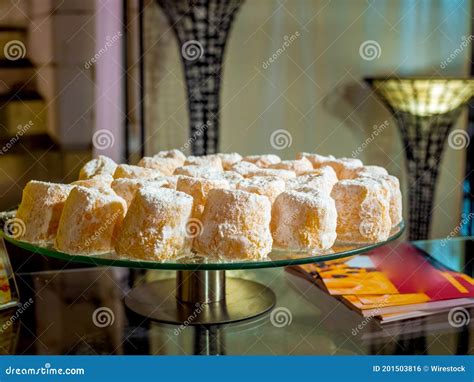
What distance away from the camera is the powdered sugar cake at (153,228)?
1182 millimetres

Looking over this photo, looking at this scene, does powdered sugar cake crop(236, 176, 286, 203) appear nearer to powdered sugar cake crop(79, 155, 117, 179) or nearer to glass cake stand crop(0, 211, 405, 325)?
glass cake stand crop(0, 211, 405, 325)

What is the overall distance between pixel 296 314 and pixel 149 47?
140 centimetres

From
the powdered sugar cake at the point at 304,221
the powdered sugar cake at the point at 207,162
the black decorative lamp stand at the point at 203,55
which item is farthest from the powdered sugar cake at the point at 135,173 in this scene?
the black decorative lamp stand at the point at 203,55

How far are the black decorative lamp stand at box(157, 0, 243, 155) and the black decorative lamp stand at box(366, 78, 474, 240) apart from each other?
794 millimetres

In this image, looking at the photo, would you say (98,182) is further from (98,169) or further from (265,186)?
(265,186)

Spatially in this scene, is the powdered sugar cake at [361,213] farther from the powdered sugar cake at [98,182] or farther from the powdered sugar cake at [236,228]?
the powdered sugar cake at [98,182]

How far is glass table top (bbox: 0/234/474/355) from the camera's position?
4.18 ft

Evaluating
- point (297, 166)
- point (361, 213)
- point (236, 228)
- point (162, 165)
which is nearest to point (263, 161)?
point (297, 166)

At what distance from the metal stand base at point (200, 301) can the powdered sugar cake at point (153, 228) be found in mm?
244

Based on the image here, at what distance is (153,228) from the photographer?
1188 mm

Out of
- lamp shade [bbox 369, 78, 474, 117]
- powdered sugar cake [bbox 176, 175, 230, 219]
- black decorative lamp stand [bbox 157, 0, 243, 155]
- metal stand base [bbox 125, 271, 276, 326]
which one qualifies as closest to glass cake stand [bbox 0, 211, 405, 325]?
metal stand base [bbox 125, 271, 276, 326]

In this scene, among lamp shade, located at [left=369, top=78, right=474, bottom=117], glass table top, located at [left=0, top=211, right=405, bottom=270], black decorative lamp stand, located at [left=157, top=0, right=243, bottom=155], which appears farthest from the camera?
lamp shade, located at [left=369, top=78, right=474, bottom=117]

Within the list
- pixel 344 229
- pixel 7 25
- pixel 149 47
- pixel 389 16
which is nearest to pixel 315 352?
pixel 344 229

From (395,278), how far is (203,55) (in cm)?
118
